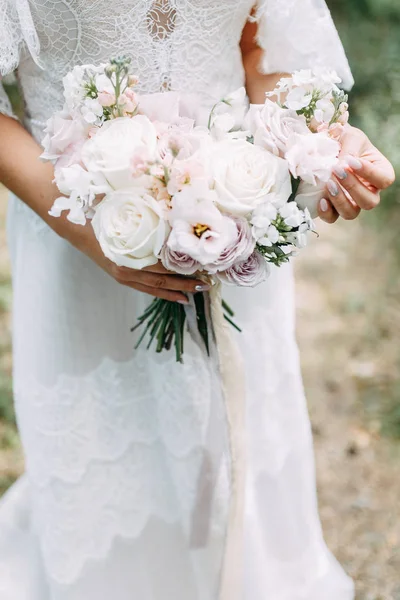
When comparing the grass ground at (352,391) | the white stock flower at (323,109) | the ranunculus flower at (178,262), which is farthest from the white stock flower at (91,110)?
the grass ground at (352,391)

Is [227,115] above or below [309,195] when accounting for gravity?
above

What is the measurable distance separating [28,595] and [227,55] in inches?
56.6

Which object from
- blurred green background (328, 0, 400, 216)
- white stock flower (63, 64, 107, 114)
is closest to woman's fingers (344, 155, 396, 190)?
white stock flower (63, 64, 107, 114)

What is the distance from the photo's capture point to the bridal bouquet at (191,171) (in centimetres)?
114

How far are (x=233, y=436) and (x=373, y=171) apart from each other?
0.61 metres

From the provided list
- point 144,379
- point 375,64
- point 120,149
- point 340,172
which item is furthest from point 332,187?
point 375,64

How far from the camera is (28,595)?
2000 millimetres

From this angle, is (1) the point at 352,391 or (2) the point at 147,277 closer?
(2) the point at 147,277

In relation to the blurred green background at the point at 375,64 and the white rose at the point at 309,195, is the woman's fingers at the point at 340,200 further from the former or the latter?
the blurred green background at the point at 375,64

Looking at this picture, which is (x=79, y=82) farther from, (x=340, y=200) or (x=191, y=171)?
(x=340, y=200)

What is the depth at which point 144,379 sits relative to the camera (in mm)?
1769

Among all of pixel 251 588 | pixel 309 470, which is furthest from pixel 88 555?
pixel 309 470

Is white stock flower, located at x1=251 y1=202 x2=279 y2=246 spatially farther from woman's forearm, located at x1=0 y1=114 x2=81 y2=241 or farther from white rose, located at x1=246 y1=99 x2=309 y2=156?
woman's forearm, located at x1=0 y1=114 x2=81 y2=241

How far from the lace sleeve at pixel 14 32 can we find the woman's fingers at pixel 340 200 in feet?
1.91
